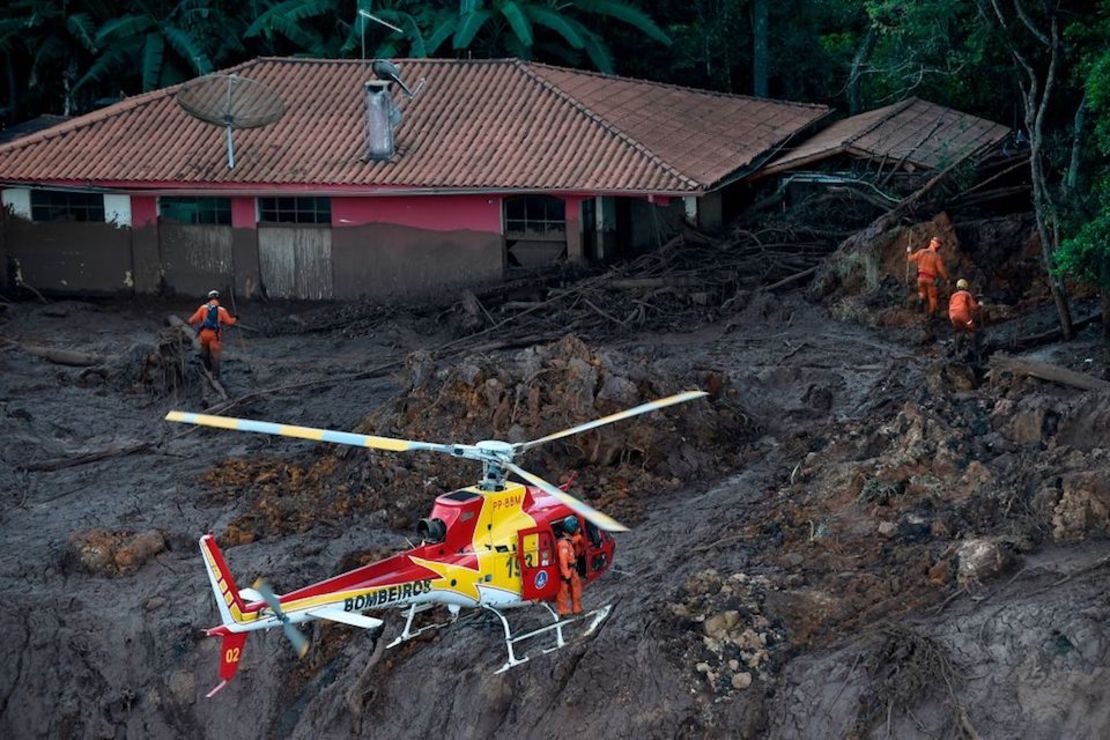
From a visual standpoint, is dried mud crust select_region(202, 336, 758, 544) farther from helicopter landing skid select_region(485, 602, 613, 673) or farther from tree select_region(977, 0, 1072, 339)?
tree select_region(977, 0, 1072, 339)

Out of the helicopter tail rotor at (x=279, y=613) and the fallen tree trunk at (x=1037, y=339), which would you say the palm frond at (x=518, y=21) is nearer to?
the fallen tree trunk at (x=1037, y=339)

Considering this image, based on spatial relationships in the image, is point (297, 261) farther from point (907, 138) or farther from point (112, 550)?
point (112, 550)

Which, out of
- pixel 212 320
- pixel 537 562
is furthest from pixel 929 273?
pixel 537 562

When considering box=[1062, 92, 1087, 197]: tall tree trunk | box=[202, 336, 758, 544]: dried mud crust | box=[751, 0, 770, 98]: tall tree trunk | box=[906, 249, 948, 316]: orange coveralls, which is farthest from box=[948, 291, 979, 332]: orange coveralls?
box=[751, 0, 770, 98]: tall tree trunk

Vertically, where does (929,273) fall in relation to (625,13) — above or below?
below

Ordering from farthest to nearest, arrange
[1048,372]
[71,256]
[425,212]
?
[71,256]
[425,212]
[1048,372]
